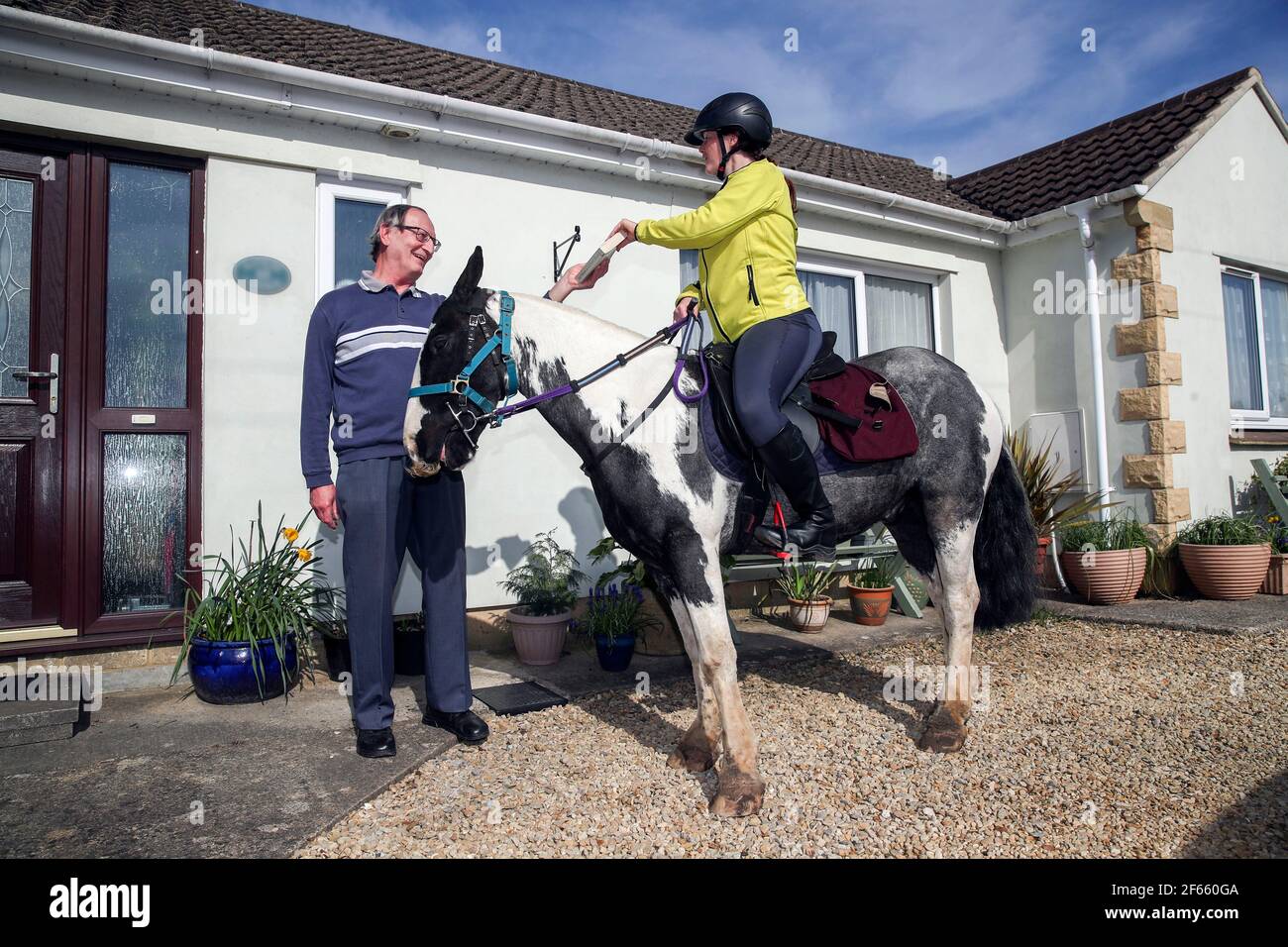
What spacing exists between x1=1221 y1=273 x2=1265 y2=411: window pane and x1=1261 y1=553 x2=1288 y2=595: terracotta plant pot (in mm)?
1912

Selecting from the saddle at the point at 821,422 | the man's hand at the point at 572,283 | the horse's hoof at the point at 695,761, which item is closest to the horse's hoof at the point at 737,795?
the horse's hoof at the point at 695,761

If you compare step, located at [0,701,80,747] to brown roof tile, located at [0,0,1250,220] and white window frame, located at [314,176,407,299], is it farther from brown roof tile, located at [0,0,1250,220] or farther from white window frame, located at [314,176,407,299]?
brown roof tile, located at [0,0,1250,220]

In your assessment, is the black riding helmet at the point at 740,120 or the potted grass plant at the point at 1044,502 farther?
the potted grass plant at the point at 1044,502

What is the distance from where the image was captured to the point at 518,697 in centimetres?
388

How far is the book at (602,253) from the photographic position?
2838mm

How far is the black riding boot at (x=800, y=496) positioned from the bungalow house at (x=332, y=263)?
8.72 feet

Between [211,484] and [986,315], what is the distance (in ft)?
23.9

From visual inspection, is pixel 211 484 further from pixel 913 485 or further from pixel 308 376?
pixel 913 485

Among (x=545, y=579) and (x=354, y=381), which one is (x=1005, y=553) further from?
(x=354, y=381)

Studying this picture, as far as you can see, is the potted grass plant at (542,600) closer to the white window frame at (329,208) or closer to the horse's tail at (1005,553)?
the white window frame at (329,208)

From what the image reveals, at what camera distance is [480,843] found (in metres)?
2.33

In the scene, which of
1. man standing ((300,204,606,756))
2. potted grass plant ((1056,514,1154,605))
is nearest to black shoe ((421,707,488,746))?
man standing ((300,204,606,756))

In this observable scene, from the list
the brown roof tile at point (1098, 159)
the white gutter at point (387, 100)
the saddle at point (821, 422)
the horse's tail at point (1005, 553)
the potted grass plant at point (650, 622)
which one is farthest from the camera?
the brown roof tile at point (1098, 159)

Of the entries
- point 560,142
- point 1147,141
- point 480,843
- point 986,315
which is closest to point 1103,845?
point 480,843
